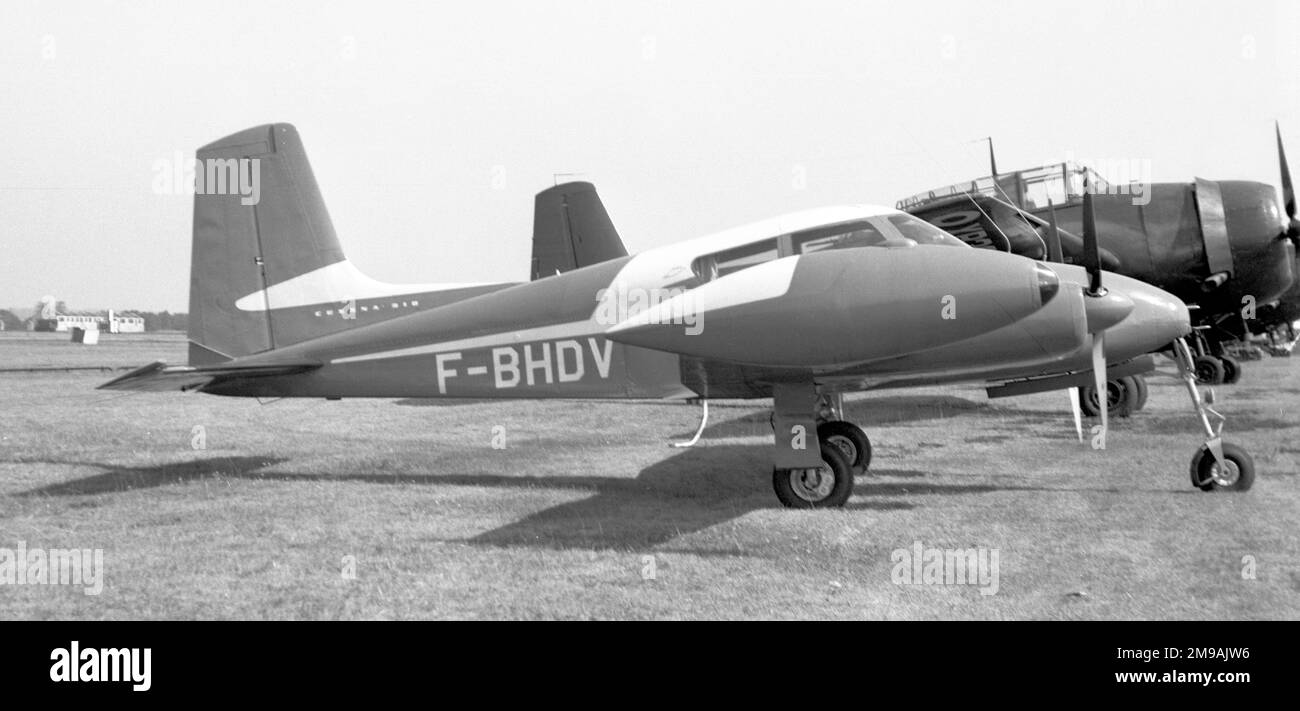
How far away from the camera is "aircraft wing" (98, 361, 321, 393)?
8.39 metres

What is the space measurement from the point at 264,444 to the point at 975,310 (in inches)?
402

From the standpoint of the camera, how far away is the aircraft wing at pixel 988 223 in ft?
40.9

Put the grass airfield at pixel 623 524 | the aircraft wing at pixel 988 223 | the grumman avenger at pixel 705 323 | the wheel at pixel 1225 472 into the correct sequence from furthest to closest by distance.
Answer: the aircraft wing at pixel 988 223 → the wheel at pixel 1225 472 → the grumman avenger at pixel 705 323 → the grass airfield at pixel 623 524

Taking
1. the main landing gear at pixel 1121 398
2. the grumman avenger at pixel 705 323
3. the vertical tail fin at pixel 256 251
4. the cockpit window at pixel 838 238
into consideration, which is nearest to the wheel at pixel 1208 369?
the main landing gear at pixel 1121 398

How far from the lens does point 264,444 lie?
13125mm

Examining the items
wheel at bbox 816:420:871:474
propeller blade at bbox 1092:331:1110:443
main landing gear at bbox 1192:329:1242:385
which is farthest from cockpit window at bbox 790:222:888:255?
main landing gear at bbox 1192:329:1242:385

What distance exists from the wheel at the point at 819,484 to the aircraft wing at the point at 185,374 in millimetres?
5386

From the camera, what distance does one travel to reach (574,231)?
19.0 metres

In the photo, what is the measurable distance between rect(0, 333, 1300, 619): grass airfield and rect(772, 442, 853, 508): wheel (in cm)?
19

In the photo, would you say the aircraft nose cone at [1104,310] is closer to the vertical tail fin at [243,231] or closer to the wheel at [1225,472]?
the wheel at [1225,472]

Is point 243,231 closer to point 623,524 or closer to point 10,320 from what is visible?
point 623,524

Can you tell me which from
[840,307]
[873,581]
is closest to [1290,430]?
[840,307]

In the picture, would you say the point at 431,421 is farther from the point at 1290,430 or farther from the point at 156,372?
the point at 1290,430

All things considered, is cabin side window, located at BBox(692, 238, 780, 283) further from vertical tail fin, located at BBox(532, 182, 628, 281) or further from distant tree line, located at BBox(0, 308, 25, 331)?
distant tree line, located at BBox(0, 308, 25, 331)
